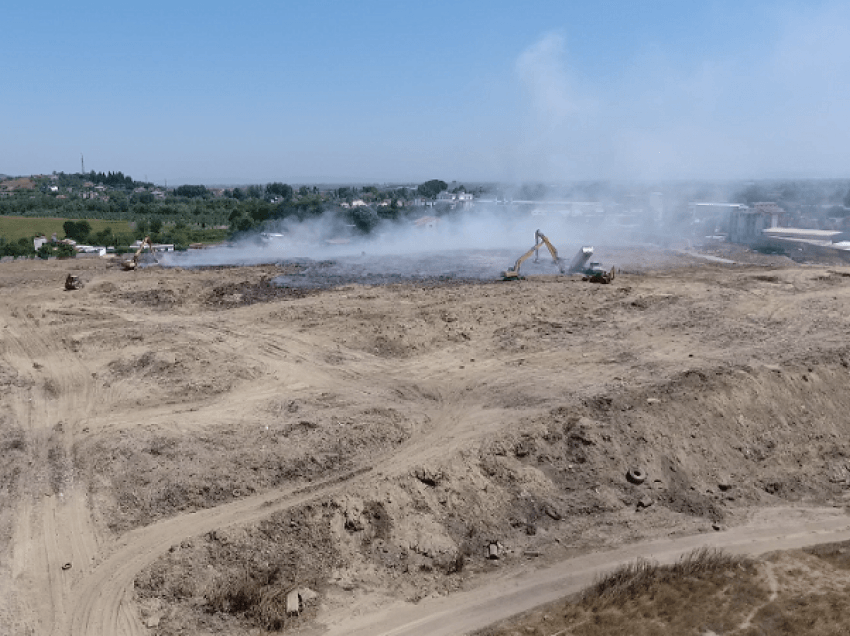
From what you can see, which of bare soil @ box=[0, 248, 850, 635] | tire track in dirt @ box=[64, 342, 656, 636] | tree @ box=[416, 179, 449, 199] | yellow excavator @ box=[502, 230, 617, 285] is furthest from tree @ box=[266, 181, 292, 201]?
tire track in dirt @ box=[64, 342, 656, 636]

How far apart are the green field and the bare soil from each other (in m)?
49.8

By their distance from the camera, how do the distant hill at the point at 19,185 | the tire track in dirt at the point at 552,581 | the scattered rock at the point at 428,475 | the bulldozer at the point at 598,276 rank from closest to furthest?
the tire track in dirt at the point at 552,581 < the scattered rock at the point at 428,475 < the bulldozer at the point at 598,276 < the distant hill at the point at 19,185

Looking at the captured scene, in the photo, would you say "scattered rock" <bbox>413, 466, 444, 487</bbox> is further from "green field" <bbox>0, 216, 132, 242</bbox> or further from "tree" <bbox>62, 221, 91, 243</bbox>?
"green field" <bbox>0, 216, 132, 242</bbox>

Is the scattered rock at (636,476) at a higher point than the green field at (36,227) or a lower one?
lower

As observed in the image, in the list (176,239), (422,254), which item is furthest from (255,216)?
(422,254)

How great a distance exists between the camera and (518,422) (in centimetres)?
1579

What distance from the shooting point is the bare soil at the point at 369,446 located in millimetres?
11438

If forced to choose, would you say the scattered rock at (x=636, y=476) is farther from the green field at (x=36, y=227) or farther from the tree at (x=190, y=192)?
the tree at (x=190, y=192)

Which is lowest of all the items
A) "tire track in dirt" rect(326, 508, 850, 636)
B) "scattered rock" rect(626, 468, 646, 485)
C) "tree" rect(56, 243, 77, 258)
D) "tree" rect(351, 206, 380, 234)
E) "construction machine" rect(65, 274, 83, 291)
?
"tire track in dirt" rect(326, 508, 850, 636)

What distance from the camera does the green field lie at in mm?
67250

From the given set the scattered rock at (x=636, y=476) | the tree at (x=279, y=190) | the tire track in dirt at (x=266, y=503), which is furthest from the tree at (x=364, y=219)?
the tree at (x=279, y=190)

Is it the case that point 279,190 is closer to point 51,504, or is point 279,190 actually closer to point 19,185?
point 19,185

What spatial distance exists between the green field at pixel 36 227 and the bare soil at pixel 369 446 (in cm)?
4980

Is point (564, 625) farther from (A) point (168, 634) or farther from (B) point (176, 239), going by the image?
(B) point (176, 239)
